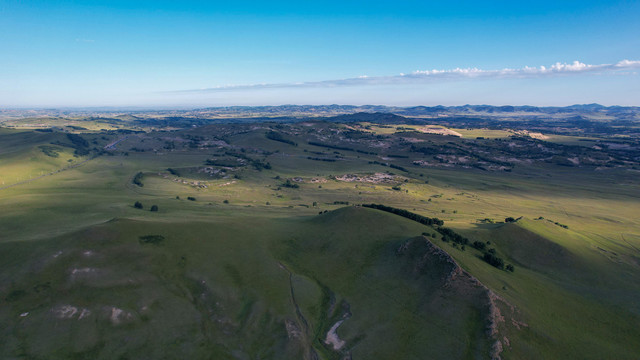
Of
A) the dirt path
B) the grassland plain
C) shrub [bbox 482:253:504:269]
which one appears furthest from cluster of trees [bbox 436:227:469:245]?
the dirt path

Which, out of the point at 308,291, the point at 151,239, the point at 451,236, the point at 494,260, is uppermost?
the point at 151,239

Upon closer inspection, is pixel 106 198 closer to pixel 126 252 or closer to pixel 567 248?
pixel 126 252

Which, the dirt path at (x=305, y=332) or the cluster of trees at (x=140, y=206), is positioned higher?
the cluster of trees at (x=140, y=206)

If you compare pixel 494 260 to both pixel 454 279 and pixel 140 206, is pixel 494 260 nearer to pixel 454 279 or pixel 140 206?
pixel 454 279

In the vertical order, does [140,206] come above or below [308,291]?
above

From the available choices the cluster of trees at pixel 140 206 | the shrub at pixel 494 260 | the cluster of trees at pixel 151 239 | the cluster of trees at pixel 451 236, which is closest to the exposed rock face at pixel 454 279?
the cluster of trees at pixel 451 236

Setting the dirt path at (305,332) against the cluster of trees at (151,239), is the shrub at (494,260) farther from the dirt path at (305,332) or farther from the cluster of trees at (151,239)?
the cluster of trees at (151,239)

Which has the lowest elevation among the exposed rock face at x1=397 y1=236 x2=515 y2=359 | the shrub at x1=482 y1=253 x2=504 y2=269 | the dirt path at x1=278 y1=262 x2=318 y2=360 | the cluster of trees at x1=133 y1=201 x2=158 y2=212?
the dirt path at x1=278 y1=262 x2=318 y2=360

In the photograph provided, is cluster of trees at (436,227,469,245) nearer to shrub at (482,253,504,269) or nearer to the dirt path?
shrub at (482,253,504,269)

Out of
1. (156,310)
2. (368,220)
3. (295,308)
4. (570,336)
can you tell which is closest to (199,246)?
(156,310)

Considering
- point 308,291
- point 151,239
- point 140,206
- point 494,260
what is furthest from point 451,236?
point 140,206

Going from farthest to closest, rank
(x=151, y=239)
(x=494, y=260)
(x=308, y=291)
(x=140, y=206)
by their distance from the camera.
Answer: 1. (x=140, y=206)
2. (x=151, y=239)
3. (x=494, y=260)
4. (x=308, y=291)
